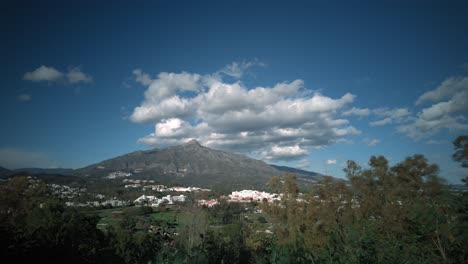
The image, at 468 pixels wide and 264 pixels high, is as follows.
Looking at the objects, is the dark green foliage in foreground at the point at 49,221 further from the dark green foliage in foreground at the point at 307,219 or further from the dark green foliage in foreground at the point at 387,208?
the dark green foliage in foreground at the point at 387,208

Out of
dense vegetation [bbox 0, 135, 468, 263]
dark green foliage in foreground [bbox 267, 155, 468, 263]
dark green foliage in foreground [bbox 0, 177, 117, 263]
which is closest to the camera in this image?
dark green foliage in foreground [bbox 267, 155, 468, 263]

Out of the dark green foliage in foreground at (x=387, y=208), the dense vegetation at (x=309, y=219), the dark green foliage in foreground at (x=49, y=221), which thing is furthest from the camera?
the dark green foliage in foreground at (x=49, y=221)

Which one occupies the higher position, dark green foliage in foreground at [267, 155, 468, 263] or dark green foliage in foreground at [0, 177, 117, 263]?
dark green foliage in foreground at [267, 155, 468, 263]

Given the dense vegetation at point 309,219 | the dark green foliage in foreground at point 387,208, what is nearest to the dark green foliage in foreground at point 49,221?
the dense vegetation at point 309,219

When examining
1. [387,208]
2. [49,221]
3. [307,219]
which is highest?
[387,208]

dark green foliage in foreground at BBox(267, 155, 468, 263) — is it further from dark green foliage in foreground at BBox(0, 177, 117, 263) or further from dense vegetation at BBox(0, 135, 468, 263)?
dark green foliage in foreground at BBox(0, 177, 117, 263)

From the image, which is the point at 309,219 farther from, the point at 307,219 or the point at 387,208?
the point at 387,208

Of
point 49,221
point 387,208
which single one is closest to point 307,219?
point 387,208

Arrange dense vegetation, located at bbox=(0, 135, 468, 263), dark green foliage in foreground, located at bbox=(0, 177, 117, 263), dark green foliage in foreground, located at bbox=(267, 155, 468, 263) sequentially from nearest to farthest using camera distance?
dark green foliage in foreground, located at bbox=(267, 155, 468, 263) → dense vegetation, located at bbox=(0, 135, 468, 263) → dark green foliage in foreground, located at bbox=(0, 177, 117, 263)

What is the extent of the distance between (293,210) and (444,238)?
17359 mm

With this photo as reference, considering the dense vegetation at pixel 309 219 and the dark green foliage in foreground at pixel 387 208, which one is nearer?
the dark green foliage in foreground at pixel 387 208

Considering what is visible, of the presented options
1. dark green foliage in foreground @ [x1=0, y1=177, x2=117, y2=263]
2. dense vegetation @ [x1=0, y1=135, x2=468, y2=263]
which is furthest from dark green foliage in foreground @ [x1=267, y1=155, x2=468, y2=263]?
dark green foliage in foreground @ [x1=0, y1=177, x2=117, y2=263]

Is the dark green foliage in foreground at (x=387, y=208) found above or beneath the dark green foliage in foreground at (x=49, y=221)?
above

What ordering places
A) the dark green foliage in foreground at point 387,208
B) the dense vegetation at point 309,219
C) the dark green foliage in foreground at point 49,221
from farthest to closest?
1. the dark green foliage in foreground at point 49,221
2. the dense vegetation at point 309,219
3. the dark green foliage in foreground at point 387,208
